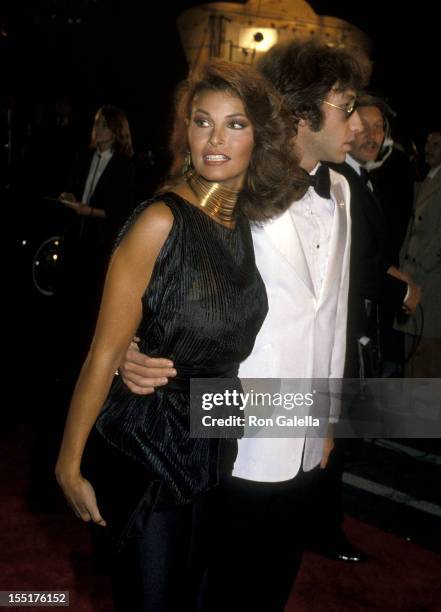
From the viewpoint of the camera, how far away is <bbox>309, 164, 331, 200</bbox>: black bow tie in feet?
6.28

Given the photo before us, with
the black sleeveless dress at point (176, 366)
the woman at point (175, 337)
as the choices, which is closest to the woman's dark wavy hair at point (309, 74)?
the woman at point (175, 337)

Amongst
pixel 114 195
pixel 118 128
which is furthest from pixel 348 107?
pixel 118 128

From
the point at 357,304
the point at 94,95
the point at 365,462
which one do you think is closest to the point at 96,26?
the point at 94,95

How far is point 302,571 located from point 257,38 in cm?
490

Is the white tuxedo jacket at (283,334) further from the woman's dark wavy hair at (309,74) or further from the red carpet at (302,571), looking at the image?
the red carpet at (302,571)

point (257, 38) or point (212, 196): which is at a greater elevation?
point (257, 38)

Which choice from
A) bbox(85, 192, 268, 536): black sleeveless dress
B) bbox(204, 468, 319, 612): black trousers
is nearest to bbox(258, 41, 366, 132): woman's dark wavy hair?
bbox(85, 192, 268, 536): black sleeveless dress

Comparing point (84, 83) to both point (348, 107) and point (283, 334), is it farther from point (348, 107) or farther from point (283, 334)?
point (283, 334)

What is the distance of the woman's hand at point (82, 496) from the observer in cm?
146

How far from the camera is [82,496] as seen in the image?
146cm

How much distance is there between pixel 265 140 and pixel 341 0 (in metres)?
8.22

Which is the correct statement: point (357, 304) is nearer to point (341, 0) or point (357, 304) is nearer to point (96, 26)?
point (341, 0)

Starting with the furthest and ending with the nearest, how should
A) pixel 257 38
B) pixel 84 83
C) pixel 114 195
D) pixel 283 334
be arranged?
pixel 84 83 → pixel 257 38 → pixel 114 195 → pixel 283 334

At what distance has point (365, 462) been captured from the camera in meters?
3.97
